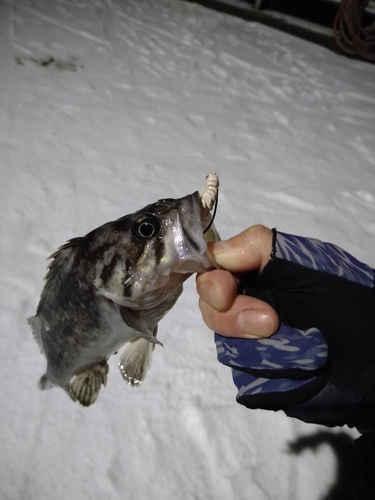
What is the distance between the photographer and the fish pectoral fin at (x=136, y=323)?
1.18m

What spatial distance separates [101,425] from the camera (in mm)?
1780

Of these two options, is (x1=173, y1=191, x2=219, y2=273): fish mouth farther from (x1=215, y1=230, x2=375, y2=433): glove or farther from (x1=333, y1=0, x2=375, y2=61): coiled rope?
(x1=333, y1=0, x2=375, y2=61): coiled rope

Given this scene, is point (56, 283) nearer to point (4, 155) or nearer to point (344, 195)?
point (4, 155)

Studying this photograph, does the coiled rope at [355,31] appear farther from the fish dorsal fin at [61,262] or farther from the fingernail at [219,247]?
the fish dorsal fin at [61,262]

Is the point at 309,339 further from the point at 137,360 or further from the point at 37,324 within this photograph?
the point at 37,324

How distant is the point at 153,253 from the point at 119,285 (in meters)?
0.18

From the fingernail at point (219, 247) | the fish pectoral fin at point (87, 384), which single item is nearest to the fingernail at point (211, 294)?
the fingernail at point (219, 247)

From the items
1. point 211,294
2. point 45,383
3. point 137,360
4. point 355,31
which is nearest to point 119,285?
point 211,294

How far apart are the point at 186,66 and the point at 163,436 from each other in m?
4.45


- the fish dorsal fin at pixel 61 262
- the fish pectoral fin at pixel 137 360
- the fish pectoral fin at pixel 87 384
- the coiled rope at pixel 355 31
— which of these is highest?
the coiled rope at pixel 355 31

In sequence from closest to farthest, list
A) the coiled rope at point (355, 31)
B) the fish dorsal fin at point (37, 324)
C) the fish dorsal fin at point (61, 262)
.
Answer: the fish dorsal fin at point (61, 262) → the fish dorsal fin at point (37, 324) → the coiled rope at point (355, 31)

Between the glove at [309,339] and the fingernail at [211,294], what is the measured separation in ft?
0.58

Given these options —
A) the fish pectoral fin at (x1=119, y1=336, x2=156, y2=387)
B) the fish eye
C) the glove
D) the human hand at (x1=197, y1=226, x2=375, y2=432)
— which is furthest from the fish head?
the fish pectoral fin at (x1=119, y1=336, x2=156, y2=387)

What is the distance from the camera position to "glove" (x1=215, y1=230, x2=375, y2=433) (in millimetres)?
1146
